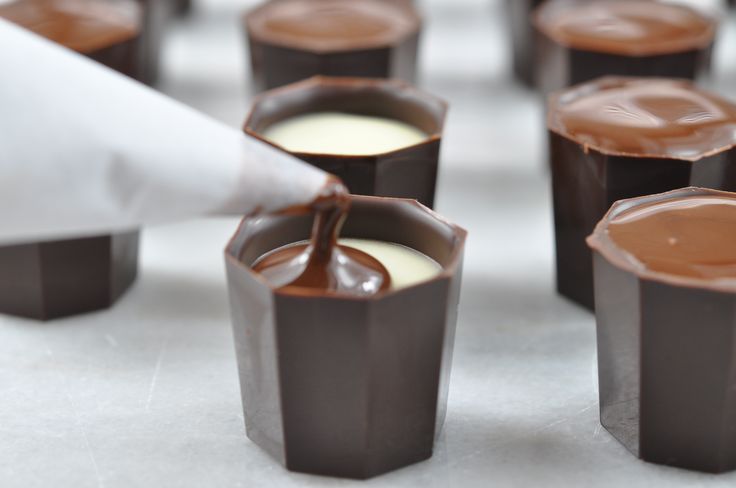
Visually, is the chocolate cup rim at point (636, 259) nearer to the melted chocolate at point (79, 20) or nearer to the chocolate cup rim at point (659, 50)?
the chocolate cup rim at point (659, 50)

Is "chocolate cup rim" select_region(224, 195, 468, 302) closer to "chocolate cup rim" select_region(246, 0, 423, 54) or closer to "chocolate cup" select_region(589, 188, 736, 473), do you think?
"chocolate cup" select_region(589, 188, 736, 473)

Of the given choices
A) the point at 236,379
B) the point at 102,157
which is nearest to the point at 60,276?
the point at 236,379

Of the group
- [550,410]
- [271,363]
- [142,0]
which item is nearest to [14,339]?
[271,363]

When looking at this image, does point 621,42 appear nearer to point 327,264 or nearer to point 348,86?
point 348,86

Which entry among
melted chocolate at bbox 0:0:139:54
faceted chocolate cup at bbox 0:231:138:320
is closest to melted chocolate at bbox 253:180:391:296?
faceted chocolate cup at bbox 0:231:138:320

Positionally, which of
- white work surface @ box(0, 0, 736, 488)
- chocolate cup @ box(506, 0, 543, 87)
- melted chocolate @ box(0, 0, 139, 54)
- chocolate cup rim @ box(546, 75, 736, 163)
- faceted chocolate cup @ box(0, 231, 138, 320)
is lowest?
white work surface @ box(0, 0, 736, 488)

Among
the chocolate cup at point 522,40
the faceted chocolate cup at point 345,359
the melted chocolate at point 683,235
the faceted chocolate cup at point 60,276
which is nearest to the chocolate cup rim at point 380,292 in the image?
the faceted chocolate cup at point 345,359
